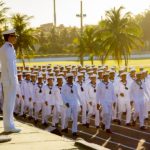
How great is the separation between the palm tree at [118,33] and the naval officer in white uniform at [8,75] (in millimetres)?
24990

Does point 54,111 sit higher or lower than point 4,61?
lower

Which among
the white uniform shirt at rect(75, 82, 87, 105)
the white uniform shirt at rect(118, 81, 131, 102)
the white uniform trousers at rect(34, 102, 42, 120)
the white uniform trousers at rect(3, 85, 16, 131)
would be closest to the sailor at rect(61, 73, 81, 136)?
the white uniform shirt at rect(75, 82, 87, 105)

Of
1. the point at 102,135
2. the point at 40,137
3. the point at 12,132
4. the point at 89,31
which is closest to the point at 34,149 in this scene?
the point at 40,137

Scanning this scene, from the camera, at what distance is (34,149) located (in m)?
6.36

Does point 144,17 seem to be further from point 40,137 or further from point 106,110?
point 40,137

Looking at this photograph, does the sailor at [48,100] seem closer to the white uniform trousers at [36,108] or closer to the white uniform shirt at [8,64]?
the white uniform trousers at [36,108]

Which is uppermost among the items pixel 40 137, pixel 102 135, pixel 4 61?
pixel 4 61

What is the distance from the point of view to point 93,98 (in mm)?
15688

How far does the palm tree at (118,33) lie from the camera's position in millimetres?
32781

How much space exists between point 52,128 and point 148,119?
3341 mm

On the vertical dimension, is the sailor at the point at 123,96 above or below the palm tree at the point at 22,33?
below

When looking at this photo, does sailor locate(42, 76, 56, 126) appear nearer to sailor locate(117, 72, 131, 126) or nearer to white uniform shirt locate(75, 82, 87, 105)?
white uniform shirt locate(75, 82, 87, 105)

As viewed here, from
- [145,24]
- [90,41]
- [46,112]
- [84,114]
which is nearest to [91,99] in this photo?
[84,114]

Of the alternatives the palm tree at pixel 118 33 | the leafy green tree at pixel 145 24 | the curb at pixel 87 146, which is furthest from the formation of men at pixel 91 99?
the leafy green tree at pixel 145 24
